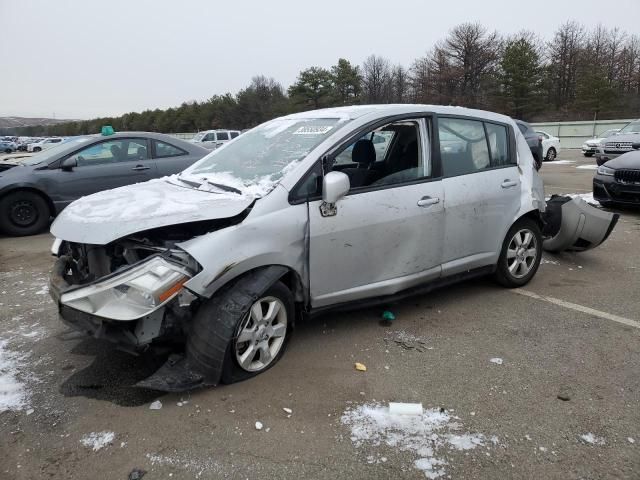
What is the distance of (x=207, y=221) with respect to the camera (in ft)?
9.70

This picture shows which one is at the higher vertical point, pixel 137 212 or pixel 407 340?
pixel 137 212

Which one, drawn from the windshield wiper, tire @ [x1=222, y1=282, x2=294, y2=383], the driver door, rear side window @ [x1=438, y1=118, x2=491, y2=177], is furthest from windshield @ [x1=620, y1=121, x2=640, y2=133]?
tire @ [x1=222, y1=282, x2=294, y2=383]

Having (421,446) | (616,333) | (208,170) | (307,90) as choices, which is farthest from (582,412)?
(307,90)

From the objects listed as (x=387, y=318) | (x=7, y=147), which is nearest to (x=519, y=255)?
(x=387, y=318)

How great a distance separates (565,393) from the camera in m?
2.91

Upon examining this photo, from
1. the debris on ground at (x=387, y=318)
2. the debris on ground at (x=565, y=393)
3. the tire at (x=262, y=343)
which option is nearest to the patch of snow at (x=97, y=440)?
the tire at (x=262, y=343)

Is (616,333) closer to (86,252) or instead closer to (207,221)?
(207,221)

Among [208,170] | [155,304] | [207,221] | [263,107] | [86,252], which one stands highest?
[263,107]

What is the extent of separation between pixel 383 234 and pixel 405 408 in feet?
4.12

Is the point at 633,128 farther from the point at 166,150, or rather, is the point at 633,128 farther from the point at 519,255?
the point at 166,150

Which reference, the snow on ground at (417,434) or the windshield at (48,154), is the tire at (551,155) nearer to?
the windshield at (48,154)

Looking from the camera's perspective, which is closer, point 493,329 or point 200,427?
point 200,427

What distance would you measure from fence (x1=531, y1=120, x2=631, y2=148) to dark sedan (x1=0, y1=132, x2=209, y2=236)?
116 feet

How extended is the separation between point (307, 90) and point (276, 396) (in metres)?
64.0
